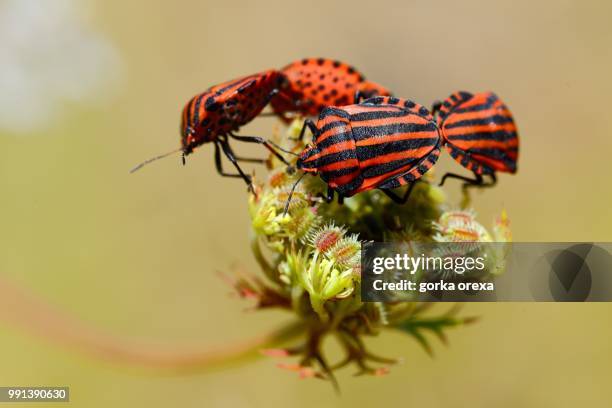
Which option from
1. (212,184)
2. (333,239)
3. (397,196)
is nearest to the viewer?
(333,239)

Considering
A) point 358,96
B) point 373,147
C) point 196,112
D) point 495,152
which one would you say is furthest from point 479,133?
point 196,112

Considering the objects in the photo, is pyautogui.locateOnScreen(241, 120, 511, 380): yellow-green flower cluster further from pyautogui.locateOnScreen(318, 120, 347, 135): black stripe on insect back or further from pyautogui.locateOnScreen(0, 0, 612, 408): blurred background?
pyautogui.locateOnScreen(0, 0, 612, 408): blurred background

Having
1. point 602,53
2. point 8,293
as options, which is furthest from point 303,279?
point 602,53

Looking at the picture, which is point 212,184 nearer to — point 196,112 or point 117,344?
point 117,344

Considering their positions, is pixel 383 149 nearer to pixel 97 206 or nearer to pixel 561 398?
pixel 561 398

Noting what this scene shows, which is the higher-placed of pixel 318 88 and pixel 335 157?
pixel 318 88
